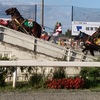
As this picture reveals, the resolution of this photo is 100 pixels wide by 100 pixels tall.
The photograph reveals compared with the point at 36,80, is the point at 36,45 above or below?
above

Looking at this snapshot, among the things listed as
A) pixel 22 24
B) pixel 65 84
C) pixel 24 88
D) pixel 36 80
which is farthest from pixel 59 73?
pixel 22 24

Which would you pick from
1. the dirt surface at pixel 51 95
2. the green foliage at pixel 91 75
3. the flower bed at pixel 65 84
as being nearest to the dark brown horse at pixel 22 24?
the green foliage at pixel 91 75

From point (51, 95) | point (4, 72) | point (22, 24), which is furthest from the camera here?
point (22, 24)

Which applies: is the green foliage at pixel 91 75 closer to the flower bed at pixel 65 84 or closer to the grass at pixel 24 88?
the grass at pixel 24 88

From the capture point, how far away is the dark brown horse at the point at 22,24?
21922 mm

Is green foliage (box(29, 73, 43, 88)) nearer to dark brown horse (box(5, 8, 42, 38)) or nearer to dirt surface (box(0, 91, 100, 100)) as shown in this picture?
dirt surface (box(0, 91, 100, 100))

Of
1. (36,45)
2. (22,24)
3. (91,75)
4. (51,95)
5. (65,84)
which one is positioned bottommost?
(51,95)

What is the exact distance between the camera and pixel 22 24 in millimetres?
22078

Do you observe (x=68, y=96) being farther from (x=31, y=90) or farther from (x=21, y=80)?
(x=21, y=80)

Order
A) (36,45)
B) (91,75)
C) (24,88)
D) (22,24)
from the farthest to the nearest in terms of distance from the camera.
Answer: (22,24), (36,45), (91,75), (24,88)

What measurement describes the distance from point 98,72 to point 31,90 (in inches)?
109

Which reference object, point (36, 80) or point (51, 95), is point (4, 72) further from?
point (51, 95)

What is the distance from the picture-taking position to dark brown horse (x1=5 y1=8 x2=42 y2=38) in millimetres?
21922

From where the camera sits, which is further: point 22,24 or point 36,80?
point 22,24
